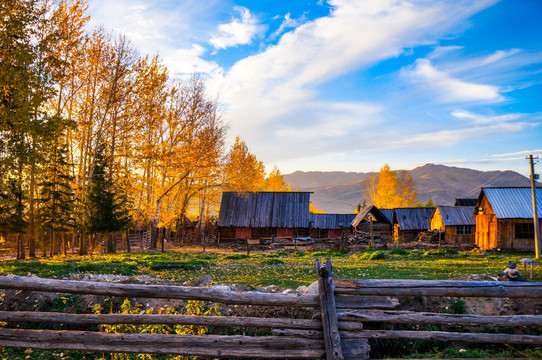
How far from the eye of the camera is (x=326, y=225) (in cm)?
5153

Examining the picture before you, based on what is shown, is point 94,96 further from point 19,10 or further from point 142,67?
point 19,10

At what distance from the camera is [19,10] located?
21.6m

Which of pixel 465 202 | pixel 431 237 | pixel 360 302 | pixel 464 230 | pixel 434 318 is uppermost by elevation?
pixel 465 202

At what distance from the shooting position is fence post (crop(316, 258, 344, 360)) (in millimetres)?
6121

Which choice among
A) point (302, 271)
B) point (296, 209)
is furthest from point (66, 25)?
point (296, 209)

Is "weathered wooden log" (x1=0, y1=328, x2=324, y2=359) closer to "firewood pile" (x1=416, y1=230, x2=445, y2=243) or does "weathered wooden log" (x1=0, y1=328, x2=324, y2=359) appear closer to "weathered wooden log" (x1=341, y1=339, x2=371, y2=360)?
"weathered wooden log" (x1=341, y1=339, x2=371, y2=360)

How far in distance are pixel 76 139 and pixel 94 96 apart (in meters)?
4.67

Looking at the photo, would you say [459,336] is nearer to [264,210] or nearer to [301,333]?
[301,333]

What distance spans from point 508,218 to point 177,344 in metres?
38.8

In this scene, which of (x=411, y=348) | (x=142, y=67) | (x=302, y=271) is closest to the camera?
(x=411, y=348)

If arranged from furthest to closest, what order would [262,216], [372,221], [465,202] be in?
1. [465,202]
2. [262,216]
3. [372,221]

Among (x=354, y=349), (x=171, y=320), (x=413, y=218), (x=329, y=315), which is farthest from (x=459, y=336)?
(x=413, y=218)

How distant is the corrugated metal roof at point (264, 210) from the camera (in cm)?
4891

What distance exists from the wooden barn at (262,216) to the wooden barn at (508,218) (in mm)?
21452
